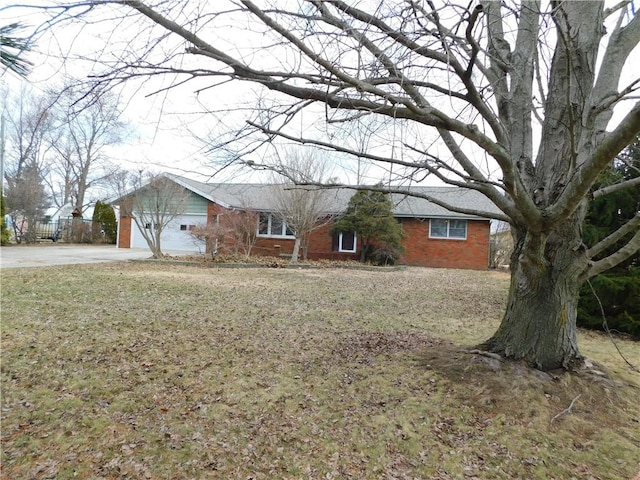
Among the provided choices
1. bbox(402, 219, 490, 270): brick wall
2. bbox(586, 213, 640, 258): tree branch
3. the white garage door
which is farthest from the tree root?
the white garage door

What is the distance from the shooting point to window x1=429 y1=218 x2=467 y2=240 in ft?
58.5

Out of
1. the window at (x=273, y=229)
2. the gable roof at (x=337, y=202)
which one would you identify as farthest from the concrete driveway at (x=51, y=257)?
the window at (x=273, y=229)

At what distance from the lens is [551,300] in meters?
3.95

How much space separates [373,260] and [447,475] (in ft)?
46.7

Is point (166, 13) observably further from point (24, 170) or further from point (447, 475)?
point (24, 170)

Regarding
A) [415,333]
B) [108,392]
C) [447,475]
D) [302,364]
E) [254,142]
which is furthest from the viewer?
[415,333]

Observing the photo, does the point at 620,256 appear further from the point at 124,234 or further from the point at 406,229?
the point at 124,234

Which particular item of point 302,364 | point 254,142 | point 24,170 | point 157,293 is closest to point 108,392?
point 302,364

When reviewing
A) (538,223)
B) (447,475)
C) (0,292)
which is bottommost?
(447,475)

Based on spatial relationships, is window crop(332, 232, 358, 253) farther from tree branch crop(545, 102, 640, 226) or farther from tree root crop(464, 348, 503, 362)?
tree branch crop(545, 102, 640, 226)

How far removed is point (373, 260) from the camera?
16812mm

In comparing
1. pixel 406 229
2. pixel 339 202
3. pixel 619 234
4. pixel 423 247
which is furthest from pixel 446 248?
pixel 619 234

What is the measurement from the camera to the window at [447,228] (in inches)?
703

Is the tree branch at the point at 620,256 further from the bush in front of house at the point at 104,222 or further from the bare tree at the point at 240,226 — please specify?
the bush in front of house at the point at 104,222
